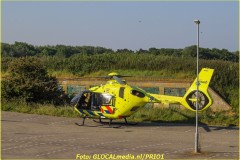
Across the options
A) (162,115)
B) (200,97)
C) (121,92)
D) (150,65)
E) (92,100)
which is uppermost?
(150,65)

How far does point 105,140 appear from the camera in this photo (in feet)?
70.8

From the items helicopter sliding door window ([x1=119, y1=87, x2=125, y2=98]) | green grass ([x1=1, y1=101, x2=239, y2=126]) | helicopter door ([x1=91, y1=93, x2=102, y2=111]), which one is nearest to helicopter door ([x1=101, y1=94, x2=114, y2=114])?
helicopter door ([x1=91, y1=93, x2=102, y2=111])

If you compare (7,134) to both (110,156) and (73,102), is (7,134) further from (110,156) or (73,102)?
(110,156)

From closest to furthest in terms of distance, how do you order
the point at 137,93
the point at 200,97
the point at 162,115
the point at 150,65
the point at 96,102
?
the point at 200,97 → the point at 137,93 → the point at 96,102 → the point at 162,115 → the point at 150,65

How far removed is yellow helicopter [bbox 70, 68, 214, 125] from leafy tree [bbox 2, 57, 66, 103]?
8044 millimetres

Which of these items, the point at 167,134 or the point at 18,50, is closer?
the point at 167,134

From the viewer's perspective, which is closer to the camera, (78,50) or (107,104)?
(107,104)

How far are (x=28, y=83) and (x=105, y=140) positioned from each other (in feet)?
47.0

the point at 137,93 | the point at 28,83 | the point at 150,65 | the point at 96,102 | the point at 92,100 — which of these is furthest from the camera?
the point at 150,65

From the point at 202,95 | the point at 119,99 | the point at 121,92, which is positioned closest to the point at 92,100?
the point at 119,99

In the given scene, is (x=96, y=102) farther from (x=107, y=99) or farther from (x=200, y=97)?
(x=200, y=97)

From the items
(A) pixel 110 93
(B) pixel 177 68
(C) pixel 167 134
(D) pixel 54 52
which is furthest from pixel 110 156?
(D) pixel 54 52

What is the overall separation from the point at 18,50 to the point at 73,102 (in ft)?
152

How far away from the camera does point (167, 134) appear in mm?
23828
